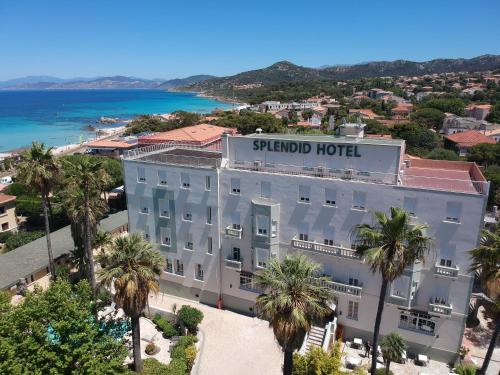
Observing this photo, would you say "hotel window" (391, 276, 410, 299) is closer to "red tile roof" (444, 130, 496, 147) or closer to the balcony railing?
the balcony railing

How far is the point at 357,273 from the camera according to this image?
1220 inches

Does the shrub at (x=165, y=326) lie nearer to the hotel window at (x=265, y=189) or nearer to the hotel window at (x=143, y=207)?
the hotel window at (x=143, y=207)

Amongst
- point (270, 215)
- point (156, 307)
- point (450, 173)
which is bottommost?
point (156, 307)

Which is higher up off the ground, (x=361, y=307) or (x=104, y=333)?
(x=104, y=333)

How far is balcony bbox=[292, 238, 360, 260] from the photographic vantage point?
98.7 ft

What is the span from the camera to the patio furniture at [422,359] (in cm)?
2934

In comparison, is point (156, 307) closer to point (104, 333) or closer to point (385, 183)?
point (104, 333)

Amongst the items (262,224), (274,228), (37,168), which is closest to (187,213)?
(262,224)

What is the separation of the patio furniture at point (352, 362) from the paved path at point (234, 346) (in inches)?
214

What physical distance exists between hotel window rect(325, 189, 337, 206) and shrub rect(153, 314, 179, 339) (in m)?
18.8

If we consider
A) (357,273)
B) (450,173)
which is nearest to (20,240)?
(357,273)

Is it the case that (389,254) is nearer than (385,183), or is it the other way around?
(389,254)

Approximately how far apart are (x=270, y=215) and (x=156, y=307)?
16.3m

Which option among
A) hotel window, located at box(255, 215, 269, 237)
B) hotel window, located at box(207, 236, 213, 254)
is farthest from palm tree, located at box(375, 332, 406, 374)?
hotel window, located at box(207, 236, 213, 254)
